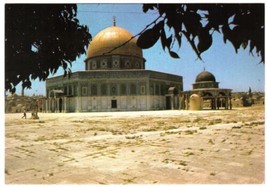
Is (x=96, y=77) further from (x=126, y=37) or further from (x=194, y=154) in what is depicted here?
(x=194, y=154)

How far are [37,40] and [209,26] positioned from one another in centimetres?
240

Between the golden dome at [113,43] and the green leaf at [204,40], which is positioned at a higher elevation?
the golden dome at [113,43]

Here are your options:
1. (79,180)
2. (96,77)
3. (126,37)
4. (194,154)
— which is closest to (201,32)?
(79,180)

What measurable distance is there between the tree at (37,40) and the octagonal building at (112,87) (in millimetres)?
29328

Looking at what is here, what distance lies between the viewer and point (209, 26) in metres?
1.96

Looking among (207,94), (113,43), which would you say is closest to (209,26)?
(113,43)

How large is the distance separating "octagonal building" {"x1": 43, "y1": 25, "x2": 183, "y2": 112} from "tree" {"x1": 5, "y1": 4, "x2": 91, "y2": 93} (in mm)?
29328

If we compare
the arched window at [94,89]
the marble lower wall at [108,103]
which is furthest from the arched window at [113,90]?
the arched window at [94,89]

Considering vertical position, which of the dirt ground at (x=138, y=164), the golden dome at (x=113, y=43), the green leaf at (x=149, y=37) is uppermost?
the golden dome at (x=113, y=43)

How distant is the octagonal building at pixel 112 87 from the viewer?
34.8 meters

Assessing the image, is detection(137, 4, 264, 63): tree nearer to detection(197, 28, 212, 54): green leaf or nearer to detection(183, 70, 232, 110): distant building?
detection(197, 28, 212, 54): green leaf

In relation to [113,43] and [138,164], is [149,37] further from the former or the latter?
[113,43]

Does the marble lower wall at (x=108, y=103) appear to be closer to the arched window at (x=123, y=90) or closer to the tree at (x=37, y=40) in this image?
the arched window at (x=123, y=90)
